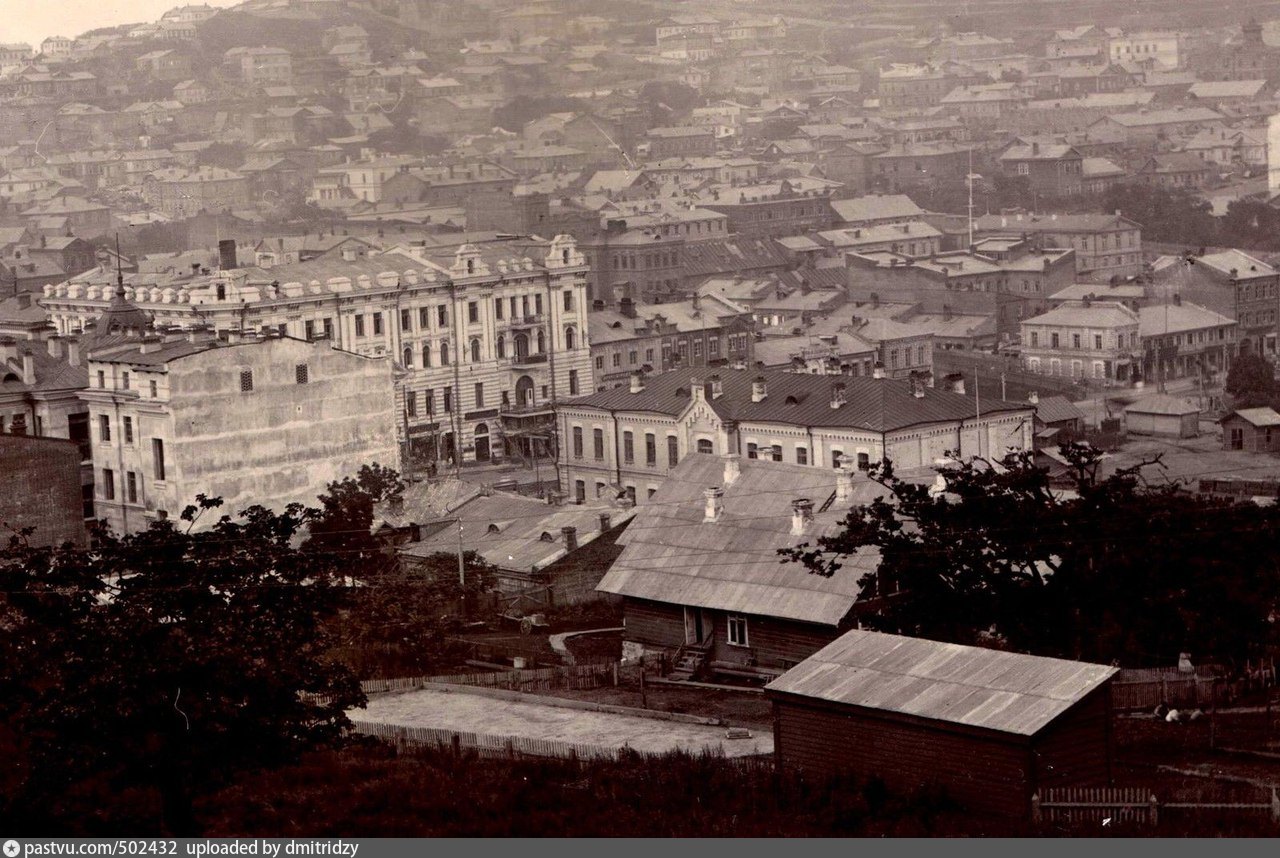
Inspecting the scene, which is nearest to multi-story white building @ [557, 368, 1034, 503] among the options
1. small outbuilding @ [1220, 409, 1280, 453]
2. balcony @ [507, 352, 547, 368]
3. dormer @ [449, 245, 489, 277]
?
small outbuilding @ [1220, 409, 1280, 453]

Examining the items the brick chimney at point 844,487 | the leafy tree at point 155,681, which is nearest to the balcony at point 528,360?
the brick chimney at point 844,487

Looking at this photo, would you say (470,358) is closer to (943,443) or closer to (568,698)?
(943,443)

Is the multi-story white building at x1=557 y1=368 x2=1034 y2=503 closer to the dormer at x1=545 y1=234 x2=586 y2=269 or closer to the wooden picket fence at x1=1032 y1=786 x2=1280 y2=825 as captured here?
the dormer at x1=545 y1=234 x2=586 y2=269

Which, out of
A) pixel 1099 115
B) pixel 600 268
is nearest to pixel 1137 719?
pixel 600 268

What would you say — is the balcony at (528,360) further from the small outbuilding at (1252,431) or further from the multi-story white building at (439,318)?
the small outbuilding at (1252,431)

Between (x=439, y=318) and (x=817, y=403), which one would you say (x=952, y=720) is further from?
(x=439, y=318)

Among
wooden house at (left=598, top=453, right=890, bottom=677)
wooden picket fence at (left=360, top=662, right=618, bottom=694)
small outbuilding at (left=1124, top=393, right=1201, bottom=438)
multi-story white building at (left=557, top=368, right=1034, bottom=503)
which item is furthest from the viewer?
small outbuilding at (left=1124, top=393, right=1201, bottom=438)

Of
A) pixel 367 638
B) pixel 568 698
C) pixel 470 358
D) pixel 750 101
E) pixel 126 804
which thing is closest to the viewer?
pixel 126 804
